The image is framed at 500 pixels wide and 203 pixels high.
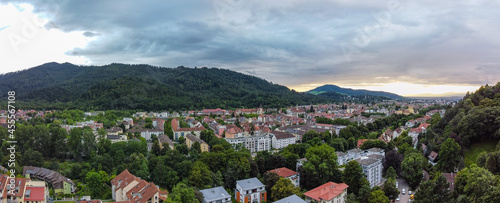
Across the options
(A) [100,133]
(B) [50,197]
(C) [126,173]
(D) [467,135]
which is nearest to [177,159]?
(C) [126,173]

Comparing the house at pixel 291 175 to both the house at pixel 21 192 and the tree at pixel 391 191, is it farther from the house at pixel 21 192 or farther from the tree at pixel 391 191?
the house at pixel 21 192

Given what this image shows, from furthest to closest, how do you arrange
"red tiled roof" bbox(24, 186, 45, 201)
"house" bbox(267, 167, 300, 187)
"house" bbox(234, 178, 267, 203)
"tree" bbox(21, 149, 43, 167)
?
1. "tree" bbox(21, 149, 43, 167)
2. "house" bbox(267, 167, 300, 187)
3. "house" bbox(234, 178, 267, 203)
4. "red tiled roof" bbox(24, 186, 45, 201)

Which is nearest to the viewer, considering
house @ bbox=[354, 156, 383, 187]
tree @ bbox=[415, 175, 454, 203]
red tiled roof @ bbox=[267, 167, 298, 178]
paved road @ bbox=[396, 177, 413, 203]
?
tree @ bbox=[415, 175, 454, 203]

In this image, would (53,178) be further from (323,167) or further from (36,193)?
(323,167)

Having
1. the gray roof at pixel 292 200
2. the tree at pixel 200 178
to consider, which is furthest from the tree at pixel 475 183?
the tree at pixel 200 178

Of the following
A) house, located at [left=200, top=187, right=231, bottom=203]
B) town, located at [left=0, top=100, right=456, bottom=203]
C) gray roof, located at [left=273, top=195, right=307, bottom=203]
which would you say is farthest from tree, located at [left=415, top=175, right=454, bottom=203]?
Answer: house, located at [left=200, top=187, right=231, bottom=203]

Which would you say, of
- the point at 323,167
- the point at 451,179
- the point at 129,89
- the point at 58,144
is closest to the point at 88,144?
the point at 58,144

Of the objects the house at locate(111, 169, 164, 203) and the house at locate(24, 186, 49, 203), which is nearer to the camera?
the house at locate(24, 186, 49, 203)

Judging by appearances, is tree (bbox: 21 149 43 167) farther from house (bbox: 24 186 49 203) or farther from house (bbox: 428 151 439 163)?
house (bbox: 428 151 439 163)

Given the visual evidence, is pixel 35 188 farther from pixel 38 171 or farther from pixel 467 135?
pixel 467 135
